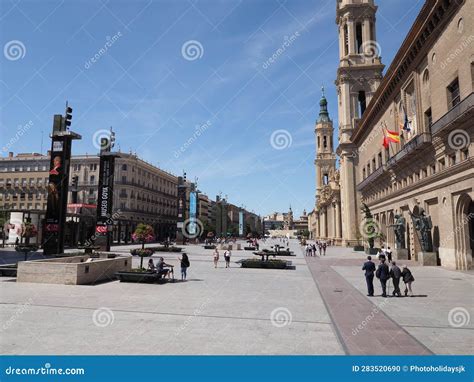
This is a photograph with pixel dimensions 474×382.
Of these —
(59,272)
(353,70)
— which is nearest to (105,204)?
(59,272)

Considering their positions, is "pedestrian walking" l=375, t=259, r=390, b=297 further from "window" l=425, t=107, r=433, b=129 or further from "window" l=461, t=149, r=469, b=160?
"window" l=425, t=107, r=433, b=129

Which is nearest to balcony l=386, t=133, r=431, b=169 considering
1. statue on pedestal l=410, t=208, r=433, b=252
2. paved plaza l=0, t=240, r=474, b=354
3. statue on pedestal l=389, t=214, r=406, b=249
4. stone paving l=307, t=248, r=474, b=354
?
statue on pedestal l=410, t=208, r=433, b=252

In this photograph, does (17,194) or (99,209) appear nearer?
(99,209)

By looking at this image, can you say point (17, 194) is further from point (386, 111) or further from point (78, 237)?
point (386, 111)

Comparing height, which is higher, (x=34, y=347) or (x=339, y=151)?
(x=339, y=151)

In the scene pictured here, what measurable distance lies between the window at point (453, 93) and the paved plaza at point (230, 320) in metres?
13.7

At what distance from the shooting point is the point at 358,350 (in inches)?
297

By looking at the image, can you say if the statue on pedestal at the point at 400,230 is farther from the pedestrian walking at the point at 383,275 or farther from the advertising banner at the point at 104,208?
the advertising banner at the point at 104,208

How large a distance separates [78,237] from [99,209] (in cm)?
1735

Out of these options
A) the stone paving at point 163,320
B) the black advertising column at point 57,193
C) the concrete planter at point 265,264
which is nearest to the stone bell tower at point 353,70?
the concrete planter at point 265,264

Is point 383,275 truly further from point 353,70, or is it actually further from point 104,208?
point 353,70

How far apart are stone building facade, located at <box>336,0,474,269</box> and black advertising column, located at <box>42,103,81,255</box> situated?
31.8m

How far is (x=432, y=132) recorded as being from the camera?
26.6 metres

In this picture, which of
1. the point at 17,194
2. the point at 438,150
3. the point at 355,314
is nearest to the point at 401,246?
the point at 438,150
